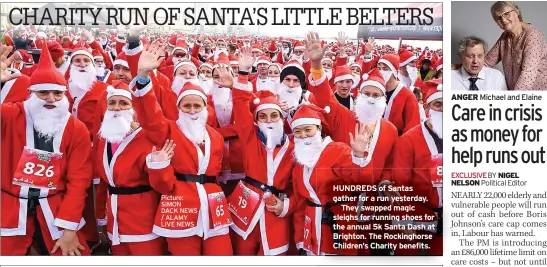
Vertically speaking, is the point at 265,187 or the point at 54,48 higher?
the point at 54,48

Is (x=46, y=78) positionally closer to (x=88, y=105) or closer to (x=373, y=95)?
(x=88, y=105)

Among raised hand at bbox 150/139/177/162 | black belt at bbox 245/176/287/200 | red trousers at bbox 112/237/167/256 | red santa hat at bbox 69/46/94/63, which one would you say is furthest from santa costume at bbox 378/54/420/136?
red santa hat at bbox 69/46/94/63

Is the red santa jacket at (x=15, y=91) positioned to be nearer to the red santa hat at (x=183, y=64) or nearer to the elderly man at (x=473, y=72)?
the red santa hat at (x=183, y=64)

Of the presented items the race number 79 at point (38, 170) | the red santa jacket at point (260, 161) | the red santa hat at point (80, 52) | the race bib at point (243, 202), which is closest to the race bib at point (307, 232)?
the red santa jacket at point (260, 161)

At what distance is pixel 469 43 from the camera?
10.5ft

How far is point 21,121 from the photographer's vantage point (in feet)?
10.2

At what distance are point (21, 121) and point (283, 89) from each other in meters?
1.38

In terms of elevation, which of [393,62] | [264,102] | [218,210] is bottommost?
[218,210]

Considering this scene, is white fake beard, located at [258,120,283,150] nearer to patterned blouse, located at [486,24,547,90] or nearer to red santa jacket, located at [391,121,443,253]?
red santa jacket, located at [391,121,443,253]

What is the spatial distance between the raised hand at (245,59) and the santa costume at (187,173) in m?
0.26

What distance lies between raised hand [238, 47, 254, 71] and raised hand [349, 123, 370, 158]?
0.66 meters

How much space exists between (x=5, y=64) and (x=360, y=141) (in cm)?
193

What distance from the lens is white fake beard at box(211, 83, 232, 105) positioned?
316cm

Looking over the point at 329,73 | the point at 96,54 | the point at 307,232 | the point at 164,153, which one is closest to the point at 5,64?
the point at 96,54
